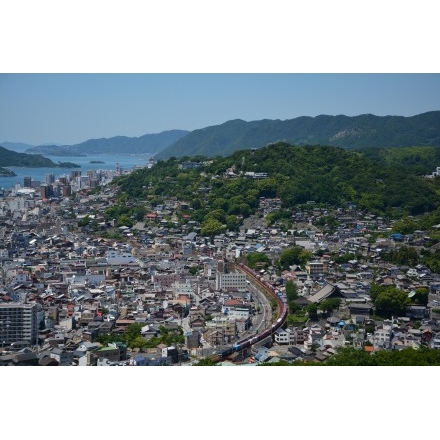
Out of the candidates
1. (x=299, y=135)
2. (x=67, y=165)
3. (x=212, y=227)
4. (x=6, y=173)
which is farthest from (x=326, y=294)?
(x=67, y=165)

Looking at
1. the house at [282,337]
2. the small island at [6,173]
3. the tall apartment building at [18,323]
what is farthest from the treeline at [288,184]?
the tall apartment building at [18,323]

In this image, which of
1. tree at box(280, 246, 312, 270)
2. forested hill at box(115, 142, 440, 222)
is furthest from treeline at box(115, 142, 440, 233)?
tree at box(280, 246, 312, 270)

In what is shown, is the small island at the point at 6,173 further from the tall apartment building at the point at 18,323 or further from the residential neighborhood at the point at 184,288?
the tall apartment building at the point at 18,323

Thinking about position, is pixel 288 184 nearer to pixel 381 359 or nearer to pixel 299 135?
pixel 299 135

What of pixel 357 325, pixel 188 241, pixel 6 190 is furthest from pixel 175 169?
pixel 357 325

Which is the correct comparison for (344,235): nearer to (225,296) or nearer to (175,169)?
(225,296)

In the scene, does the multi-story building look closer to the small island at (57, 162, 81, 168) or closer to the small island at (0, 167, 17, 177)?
the small island at (0, 167, 17, 177)
